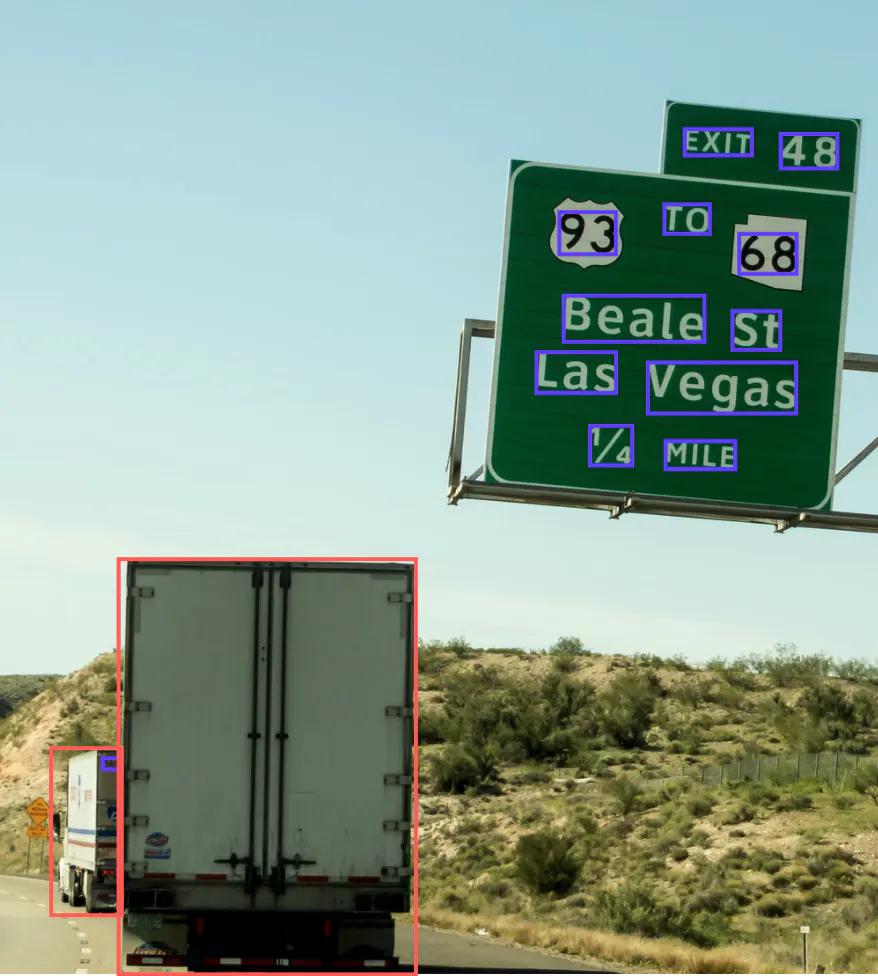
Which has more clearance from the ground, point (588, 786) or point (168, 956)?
point (168, 956)

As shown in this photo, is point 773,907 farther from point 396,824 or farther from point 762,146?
point 762,146

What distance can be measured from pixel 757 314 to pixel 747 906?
2505cm

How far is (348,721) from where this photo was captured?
674 inches

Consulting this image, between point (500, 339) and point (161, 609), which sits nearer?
point (500, 339)

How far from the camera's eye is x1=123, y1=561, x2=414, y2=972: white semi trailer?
16.9 m

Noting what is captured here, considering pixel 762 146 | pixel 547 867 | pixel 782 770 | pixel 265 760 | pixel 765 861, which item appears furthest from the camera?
pixel 782 770

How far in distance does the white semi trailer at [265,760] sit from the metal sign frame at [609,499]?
217 centimetres

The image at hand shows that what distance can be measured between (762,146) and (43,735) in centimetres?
8972

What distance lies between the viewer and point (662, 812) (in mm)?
50000

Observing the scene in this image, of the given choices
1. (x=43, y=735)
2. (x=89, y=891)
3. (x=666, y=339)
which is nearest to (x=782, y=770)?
(x=89, y=891)

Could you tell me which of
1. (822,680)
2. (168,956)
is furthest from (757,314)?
(822,680)

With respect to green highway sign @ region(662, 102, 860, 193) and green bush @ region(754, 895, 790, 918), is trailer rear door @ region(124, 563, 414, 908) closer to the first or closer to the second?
green highway sign @ region(662, 102, 860, 193)

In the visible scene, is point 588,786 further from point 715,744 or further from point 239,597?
point 239,597

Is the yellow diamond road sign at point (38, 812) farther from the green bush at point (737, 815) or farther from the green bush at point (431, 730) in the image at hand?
the green bush at point (737, 815)
